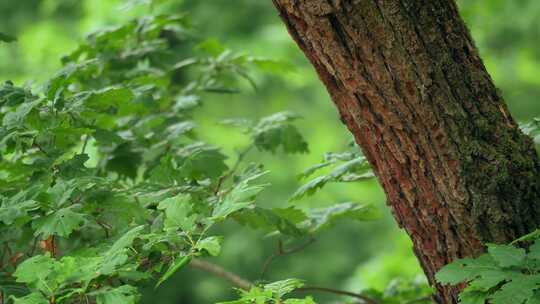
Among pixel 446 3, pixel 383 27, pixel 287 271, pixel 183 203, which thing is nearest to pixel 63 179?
pixel 183 203

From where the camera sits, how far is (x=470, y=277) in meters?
1.58

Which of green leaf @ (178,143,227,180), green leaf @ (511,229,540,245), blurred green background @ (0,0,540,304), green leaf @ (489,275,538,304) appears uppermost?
blurred green background @ (0,0,540,304)

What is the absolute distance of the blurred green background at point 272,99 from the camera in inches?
309

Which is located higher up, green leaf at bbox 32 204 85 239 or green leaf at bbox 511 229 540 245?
green leaf at bbox 32 204 85 239

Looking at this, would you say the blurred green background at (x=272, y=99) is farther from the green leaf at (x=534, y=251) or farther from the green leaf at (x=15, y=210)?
the green leaf at (x=534, y=251)

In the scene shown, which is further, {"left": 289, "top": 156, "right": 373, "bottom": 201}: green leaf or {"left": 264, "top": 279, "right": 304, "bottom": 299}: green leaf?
{"left": 289, "top": 156, "right": 373, "bottom": 201}: green leaf

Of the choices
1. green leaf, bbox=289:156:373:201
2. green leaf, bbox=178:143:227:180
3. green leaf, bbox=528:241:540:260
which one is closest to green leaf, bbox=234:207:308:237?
green leaf, bbox=289:156:373:201

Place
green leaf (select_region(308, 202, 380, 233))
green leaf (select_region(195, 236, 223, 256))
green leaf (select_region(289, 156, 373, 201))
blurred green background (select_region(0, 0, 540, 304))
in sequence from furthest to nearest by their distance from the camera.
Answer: blurred green background (select_region(0, 0, 540, 304)), green leaf (select_region(308, 202, 380, 233)), green leaf (select_region(289, 156, 373, 201)), green leaf (select_region(195, 236, 223, 256))

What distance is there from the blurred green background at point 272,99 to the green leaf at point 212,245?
5.69 m

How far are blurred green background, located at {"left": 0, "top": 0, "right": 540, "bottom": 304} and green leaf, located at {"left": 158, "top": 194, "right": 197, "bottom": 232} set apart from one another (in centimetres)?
558

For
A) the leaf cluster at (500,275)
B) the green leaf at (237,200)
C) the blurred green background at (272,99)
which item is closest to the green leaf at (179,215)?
the green leaf at (237,200)

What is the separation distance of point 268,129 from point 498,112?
31.2 inches

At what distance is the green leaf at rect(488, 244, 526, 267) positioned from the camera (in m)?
1.55

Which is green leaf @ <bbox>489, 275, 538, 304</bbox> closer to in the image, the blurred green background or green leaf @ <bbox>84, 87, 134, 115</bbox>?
green leaf @ <bbox>84, 87, 134, 115</bbox>
